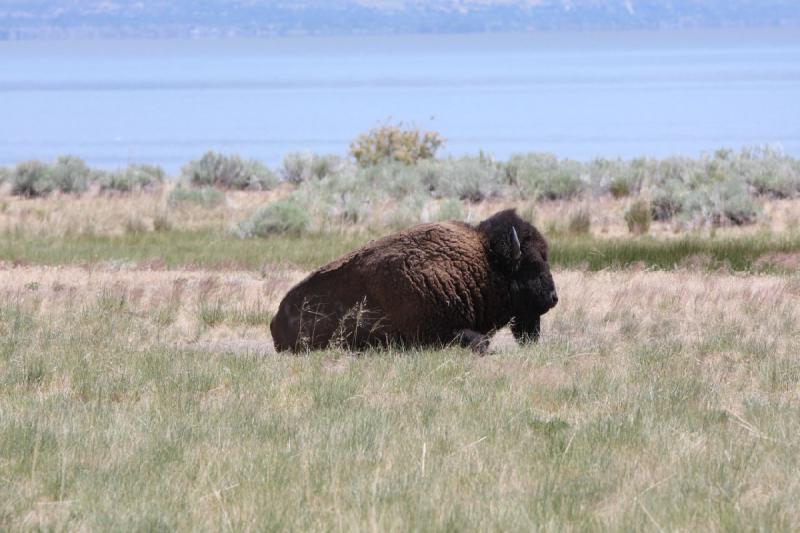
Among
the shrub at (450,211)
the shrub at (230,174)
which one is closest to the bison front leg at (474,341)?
the shrub at (450,211)

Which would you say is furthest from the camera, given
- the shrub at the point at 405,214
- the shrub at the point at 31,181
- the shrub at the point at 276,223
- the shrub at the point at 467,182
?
the shrub at the point at 31,181

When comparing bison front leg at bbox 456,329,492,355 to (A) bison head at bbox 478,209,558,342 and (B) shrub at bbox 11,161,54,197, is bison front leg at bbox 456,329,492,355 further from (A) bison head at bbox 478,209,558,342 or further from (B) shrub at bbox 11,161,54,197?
(B) shrub at bbox 11,161,54,197

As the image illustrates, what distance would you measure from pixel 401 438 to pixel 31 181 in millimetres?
24696

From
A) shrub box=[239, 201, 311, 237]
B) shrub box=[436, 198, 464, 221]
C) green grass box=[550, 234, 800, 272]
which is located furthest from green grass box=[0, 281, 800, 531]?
shrub box=[436, 198, 464, 221]

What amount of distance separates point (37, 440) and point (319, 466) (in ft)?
4.81

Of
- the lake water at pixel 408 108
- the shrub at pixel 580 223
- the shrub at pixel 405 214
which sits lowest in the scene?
the lake water at pixel 408 108

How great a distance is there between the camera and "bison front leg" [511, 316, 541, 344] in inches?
399

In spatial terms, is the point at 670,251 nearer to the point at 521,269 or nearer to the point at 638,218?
the point at 638,218

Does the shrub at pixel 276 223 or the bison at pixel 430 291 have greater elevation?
the bison at pixel 430 291

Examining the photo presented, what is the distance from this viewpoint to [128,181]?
30672mm

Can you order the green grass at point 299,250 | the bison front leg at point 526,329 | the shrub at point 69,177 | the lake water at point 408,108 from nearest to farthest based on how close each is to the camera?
1. the bison front leg at point 526,329
2. the green grass at point 299,250
3. the shrub at point 69,177
4. the lake water at point 408,108

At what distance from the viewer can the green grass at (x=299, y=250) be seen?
1659 centimetres

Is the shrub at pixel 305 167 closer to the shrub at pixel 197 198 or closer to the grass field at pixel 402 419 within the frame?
the shrub at pixel 197 198

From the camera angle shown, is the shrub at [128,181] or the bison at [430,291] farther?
the shrub at [128,181]
